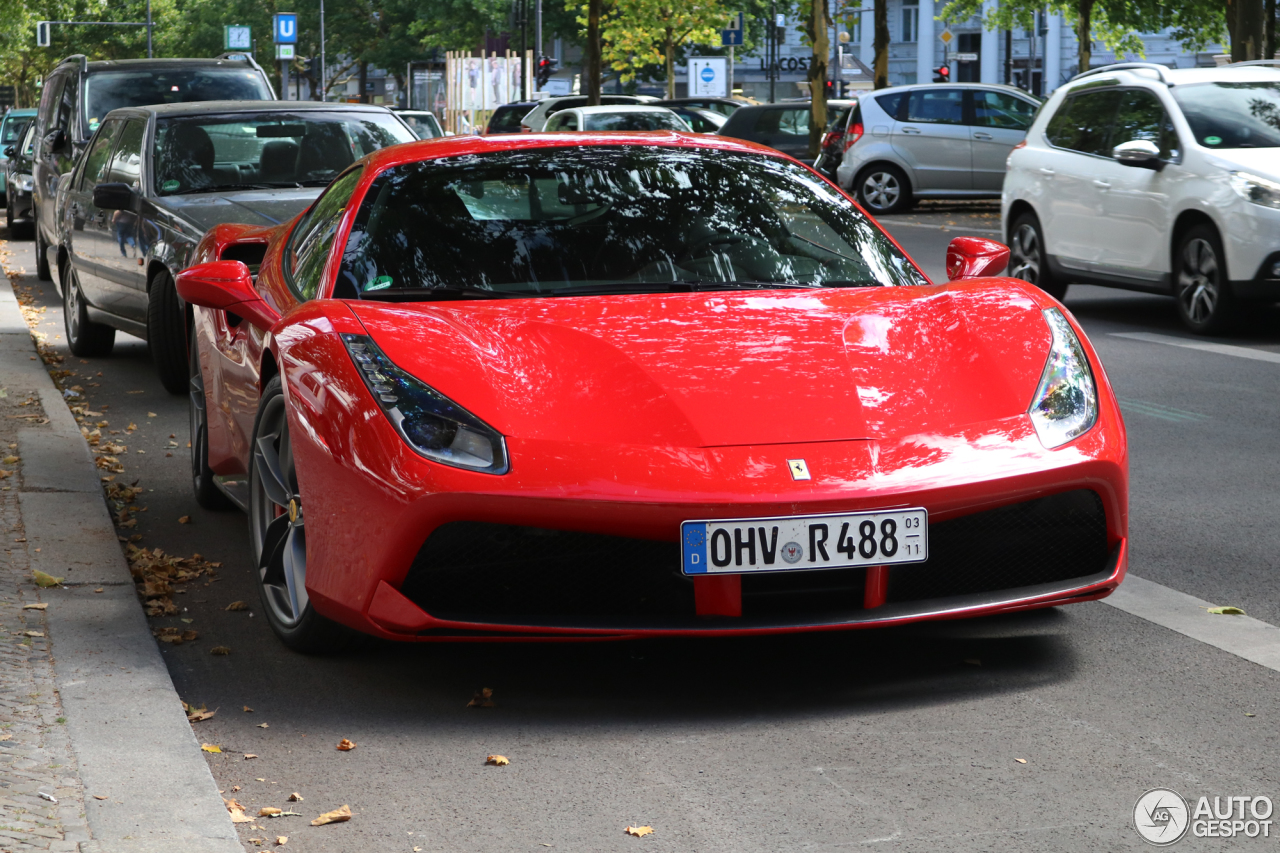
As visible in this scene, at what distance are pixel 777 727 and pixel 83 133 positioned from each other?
13266 mm

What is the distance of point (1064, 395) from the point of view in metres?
4.29

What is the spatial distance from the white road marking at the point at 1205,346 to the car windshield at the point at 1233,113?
1215 millimetres

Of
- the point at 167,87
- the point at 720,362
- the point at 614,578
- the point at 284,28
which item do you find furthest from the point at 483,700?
the point at 284,28

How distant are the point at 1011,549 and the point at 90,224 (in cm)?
778

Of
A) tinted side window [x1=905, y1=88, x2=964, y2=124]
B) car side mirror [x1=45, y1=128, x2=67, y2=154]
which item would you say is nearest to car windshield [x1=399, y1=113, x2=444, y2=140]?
car side mirror [x1=45, y1=128, x2=67, y2=154]

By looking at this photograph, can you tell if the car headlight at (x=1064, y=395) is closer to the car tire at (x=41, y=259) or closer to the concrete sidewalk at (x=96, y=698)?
the concrete sidewalk at (x=96, y=698)

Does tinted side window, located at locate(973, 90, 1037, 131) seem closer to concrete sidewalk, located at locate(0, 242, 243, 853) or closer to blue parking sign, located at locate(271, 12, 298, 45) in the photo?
concrete sidewalk, located at locate(0, 242, 243, 853)

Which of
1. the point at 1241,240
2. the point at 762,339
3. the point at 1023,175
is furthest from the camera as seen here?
the point at 1023,175

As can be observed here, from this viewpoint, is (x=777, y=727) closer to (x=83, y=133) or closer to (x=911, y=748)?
(x=911, y=748)

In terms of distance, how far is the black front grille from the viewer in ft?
13.2

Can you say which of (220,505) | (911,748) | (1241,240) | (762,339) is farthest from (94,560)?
(1241,240)

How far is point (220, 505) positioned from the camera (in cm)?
639

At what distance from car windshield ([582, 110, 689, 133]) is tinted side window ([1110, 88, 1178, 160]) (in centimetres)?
→ 1333

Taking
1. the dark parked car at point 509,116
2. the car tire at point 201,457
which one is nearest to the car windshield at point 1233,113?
the car tire at point 201,457
